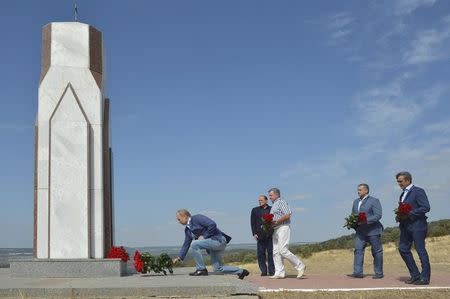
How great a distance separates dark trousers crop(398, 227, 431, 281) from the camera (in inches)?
378

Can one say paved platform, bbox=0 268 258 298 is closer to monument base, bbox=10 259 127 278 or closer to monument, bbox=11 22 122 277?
monument base, bbox=10 259 127 278

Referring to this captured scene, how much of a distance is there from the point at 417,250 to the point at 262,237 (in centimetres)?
325

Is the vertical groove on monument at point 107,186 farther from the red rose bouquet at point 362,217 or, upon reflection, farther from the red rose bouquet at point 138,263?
the red rose bouquet at point 362,217

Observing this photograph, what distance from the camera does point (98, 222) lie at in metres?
11.6

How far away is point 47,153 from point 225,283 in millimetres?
5007

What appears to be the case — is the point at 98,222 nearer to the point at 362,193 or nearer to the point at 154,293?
the point at 154,293

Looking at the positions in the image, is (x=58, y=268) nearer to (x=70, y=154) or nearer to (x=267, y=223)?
(x=70, y=154)

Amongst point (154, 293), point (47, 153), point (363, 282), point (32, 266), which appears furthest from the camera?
point (47, 153)

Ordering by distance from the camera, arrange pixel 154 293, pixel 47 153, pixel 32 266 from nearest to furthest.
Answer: pixel 154 293 < pixel 32 266 < pixel 47 153

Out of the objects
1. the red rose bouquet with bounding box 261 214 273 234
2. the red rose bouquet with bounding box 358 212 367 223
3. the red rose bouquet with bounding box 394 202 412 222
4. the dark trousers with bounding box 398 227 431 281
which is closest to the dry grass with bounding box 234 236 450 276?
Result: the red rose bouquet with bounding box 358 212 367 223

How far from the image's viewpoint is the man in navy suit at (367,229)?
11031 mm

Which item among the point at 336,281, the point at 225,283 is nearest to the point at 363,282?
the point at 336,281

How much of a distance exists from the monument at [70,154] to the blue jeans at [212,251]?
7.43 ft

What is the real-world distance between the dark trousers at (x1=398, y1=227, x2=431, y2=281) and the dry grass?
2.20 meters
